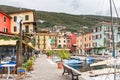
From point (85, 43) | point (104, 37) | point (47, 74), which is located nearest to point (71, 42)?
point (85, 43)

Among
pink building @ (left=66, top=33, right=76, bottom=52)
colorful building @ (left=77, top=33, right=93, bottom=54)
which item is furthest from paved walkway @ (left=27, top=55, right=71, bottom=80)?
pink building @ (left=66, top=33, right=76, bottom=52)

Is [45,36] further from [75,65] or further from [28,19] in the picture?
[75,65]

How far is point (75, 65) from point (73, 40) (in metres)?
94.4

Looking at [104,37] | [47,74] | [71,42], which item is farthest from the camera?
[71,42]

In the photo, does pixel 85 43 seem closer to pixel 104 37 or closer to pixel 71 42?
pixel 104 37


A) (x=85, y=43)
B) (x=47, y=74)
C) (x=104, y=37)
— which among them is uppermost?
(x=104, y=37)

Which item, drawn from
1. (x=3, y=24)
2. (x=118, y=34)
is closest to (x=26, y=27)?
(x=3, y=24)

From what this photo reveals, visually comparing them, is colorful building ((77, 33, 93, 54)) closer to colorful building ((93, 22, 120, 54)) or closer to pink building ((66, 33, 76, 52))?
colorful building ((93, 22, 120, 54))

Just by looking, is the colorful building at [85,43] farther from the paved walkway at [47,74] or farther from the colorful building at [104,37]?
the paved walkway at [47,74]

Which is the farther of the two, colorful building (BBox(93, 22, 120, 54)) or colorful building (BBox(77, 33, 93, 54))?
colorful building (BBox(77, 33, 93, 54))

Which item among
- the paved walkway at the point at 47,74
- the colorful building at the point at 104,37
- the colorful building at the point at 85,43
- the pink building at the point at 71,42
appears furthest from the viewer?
the pink building at the point at 71,42

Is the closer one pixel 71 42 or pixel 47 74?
pixel 47 74

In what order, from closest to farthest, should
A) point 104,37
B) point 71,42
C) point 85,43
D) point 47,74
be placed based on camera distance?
point 47,74 < point 104,37 < point 85,43 < point 71,42

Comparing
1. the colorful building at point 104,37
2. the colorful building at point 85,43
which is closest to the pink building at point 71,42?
the colorful building at point 85,43
